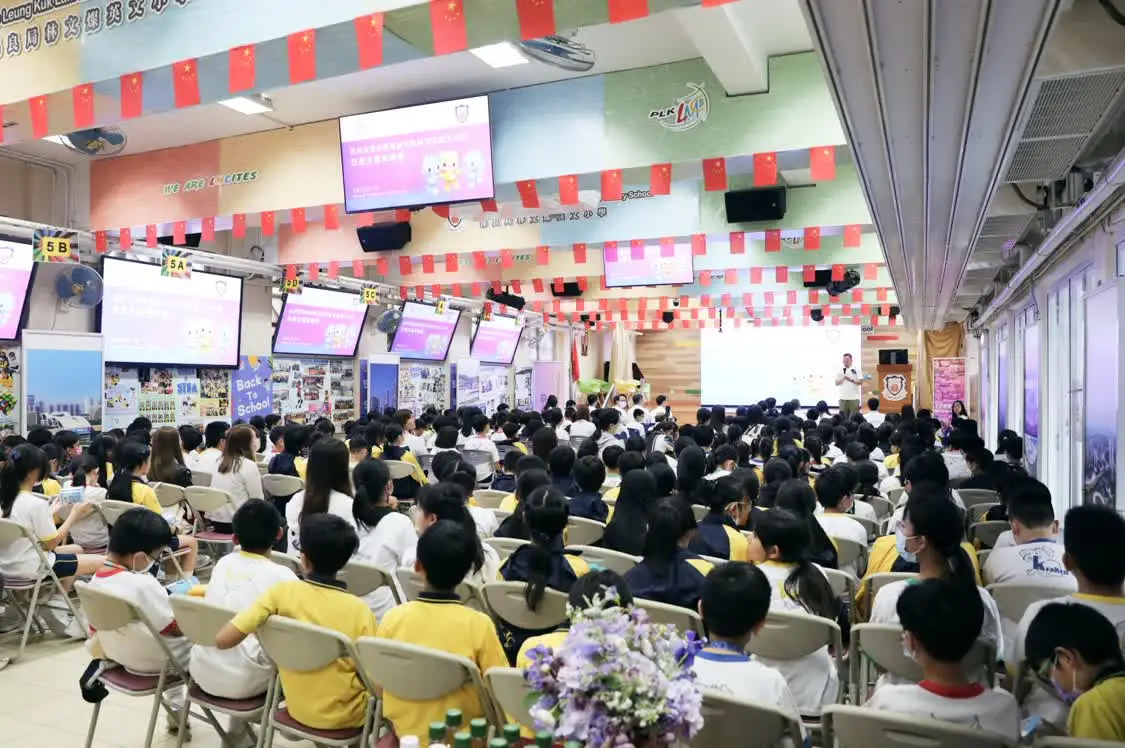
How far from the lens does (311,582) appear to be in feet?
8.38

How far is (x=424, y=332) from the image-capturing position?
13516mm

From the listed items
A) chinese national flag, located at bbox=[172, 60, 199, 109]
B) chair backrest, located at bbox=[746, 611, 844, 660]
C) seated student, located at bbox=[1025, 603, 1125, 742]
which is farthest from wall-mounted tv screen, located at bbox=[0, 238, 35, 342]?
seated student, located at bbox=[1025, 603, 1125, 742]

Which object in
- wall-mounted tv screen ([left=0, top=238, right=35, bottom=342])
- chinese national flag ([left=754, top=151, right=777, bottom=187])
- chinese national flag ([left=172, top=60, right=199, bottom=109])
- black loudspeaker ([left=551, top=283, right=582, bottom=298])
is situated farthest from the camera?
black loudspeaker ([left=551, top=283, right=582, bottom=298])

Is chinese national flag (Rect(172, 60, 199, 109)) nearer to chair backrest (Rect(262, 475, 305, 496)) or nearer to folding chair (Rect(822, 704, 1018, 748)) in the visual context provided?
chair backrest (Rect(262, 475, 305, 496))

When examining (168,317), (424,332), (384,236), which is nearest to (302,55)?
(384,236)

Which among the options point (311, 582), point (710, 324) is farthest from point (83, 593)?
point (710, 324)

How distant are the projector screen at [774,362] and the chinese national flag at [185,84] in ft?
48.1

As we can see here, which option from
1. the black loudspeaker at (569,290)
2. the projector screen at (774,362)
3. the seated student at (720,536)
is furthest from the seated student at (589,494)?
the projector screen at (774,362)

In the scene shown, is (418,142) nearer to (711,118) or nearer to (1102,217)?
(711,118)

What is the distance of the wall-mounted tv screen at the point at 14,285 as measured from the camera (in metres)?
7.05

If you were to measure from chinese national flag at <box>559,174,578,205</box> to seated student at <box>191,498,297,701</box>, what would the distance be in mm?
3789

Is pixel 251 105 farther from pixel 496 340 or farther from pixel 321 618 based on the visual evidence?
pixel 496 340

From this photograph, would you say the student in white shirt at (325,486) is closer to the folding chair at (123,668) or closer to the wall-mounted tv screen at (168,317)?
the folding chair at (123,668)

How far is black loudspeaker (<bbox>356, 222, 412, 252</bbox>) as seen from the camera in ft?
30.3
